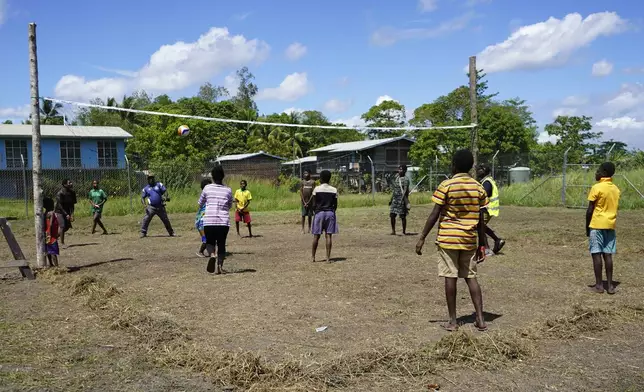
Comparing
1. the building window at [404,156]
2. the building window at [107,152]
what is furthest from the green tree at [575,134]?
the building window at [107,152]

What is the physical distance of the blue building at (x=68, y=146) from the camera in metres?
35.5

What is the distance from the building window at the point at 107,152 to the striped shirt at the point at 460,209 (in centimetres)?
3485

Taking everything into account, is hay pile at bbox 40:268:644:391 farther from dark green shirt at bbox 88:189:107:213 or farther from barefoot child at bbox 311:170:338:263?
dark green shirt at bbox 88:189:107:213

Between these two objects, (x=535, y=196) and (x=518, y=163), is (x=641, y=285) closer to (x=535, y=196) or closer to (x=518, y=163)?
(x=535, y=196)

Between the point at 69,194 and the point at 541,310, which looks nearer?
the point at 541,310

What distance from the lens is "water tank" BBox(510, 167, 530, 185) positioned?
2914 cm

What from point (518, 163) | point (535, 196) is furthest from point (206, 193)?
point (518, 163)

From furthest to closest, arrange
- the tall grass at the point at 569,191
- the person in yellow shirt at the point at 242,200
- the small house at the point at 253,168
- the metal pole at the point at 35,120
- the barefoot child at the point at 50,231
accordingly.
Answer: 1. the small house at the point at 253,168
2. the tall grass at the point at 569,191
3. the person in yellow shirt at the point at 242,200
4. the barefoot child at the point at 50,231
5. the metal pole at the point at 35,120

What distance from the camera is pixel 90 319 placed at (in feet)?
21.5

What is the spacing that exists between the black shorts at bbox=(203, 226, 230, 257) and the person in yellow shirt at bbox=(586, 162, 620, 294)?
5278mm

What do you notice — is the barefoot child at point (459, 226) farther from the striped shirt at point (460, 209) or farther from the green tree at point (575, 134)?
the green tree at point (575, 134)

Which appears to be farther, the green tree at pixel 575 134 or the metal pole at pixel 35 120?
the green tree at pixel 575 134

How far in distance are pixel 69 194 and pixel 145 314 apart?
881 cm

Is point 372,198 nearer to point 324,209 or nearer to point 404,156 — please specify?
point 324,209
